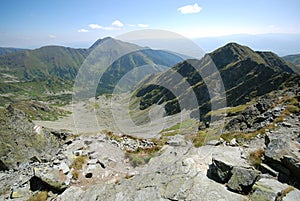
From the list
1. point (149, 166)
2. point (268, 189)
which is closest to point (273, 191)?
point (268, 189)

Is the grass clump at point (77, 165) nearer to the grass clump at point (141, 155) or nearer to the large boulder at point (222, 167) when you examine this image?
the grass clump at point (141, 155)

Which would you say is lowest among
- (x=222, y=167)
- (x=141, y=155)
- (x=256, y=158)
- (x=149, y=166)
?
(x=141, y=155)

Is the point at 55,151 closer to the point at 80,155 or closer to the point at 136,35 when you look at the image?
the point at 80,155

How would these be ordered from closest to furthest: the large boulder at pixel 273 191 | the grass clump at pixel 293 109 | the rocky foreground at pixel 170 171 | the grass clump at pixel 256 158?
1. the large boulder at pixel 273 191
2. the rocky foreground at pixel 170 171
3. the grass clump at pixel 256 158
4. the grass clump at pixel 293 109

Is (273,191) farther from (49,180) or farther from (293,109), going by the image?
(293,109)

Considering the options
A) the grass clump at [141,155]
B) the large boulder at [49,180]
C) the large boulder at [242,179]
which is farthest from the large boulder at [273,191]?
the large boulder at [49,180]

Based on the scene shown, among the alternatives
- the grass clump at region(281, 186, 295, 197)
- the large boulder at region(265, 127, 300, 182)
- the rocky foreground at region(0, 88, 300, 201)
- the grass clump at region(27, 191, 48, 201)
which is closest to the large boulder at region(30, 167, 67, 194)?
the rocky foreground at region(0, 88, 300, 201)

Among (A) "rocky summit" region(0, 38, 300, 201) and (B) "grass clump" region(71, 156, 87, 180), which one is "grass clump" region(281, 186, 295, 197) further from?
(B) "grass clump" region(71, 156, 87, 180)

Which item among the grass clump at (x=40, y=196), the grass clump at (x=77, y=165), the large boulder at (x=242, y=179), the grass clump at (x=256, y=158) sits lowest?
the grass clump at (x=40, y=196)

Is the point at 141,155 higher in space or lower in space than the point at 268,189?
lower

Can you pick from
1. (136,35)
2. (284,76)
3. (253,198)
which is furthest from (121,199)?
(284,76)

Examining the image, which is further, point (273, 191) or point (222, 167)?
point (222, 167)
